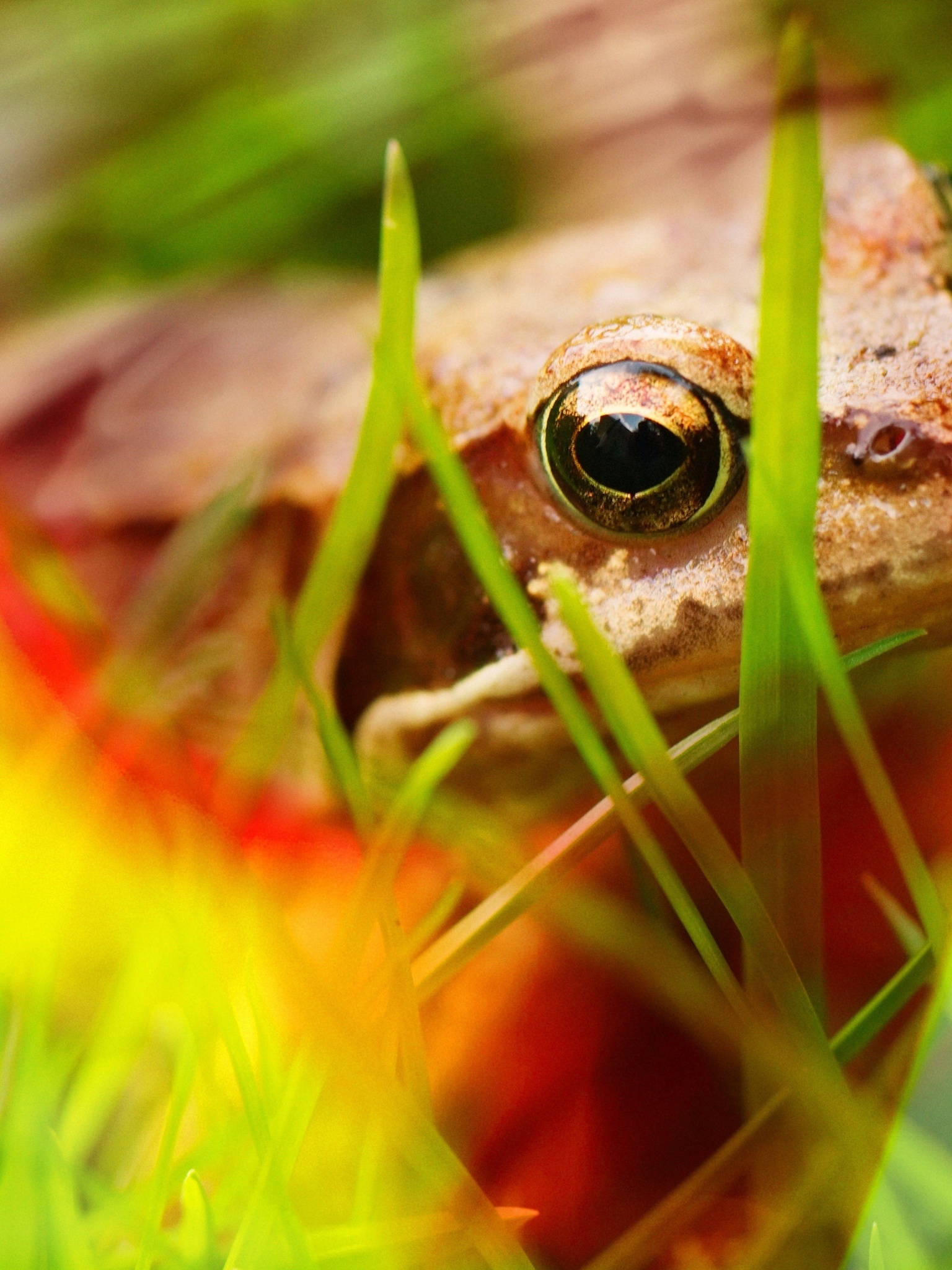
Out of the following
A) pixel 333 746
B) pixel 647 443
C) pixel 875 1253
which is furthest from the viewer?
pixel 647 443

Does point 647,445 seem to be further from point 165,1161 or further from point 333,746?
point 165,1161

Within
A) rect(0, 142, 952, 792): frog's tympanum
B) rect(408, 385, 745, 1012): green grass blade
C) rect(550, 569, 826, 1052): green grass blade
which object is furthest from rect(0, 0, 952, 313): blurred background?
rect(550, 569, 826, 1052): green grass blade

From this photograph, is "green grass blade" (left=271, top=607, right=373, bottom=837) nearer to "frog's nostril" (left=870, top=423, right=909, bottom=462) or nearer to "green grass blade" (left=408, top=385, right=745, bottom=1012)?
"green grass blade" (left=408, top=385, right=745, bottom=1012)

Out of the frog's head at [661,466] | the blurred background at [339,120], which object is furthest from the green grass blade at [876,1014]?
the blurred background at [339,120]

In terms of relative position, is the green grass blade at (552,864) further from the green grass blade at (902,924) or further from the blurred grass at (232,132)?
the blurred grass at (232,132)

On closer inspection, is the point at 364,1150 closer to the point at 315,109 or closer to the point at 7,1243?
the point at 7,1243

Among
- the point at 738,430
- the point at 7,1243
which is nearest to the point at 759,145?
the point at 738,430

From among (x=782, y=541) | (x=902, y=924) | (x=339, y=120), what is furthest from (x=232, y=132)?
(x=902, y=924)
